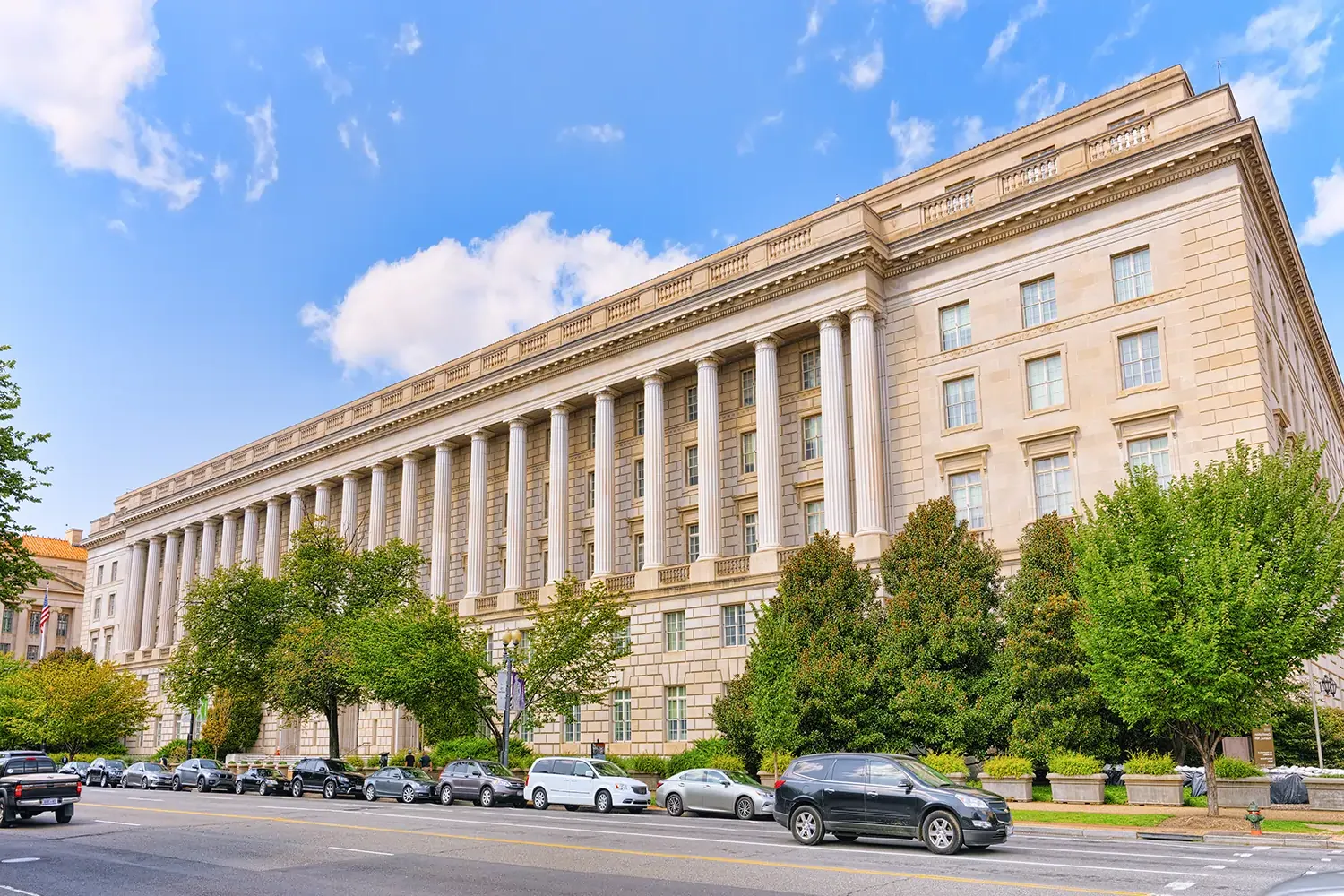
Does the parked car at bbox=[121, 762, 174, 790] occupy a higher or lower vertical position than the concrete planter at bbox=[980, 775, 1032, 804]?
lower

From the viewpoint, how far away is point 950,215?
4194cm

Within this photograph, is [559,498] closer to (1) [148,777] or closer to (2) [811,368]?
(2) [811,368]

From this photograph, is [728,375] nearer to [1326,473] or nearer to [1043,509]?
[1043,509]

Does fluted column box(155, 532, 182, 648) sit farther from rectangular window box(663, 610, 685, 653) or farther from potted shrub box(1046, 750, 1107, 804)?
potted shrub box(1046, 750, 1107, 804)

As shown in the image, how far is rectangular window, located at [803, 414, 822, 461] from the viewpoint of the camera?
45094 millimetres

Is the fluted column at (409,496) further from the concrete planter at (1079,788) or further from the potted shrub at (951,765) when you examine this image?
the concrete planter at (1079,788)

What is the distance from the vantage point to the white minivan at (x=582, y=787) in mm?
31562

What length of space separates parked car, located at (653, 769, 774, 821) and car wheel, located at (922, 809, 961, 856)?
9.77 m

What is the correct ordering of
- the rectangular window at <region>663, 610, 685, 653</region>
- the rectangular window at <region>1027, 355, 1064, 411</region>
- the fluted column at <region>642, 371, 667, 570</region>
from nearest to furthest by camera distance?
1. the rectangular window at <region>1027, 355, 1064, 411</region>
2. the rectangular window at <region>663, 610, 685, 653</region>
3. the fluted column at <region>642, 371, 667, 570</region>

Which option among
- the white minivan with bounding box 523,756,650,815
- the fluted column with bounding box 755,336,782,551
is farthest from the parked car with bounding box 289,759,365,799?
the fluted column with bounding box 755,336,782,551

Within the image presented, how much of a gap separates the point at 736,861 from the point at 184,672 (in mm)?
44620

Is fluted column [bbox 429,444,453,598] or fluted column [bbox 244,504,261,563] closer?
fluted column [bbox 429,444,453,598]

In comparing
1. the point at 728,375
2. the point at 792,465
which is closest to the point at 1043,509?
the point at 792,465

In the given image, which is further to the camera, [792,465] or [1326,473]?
[1326,473]
